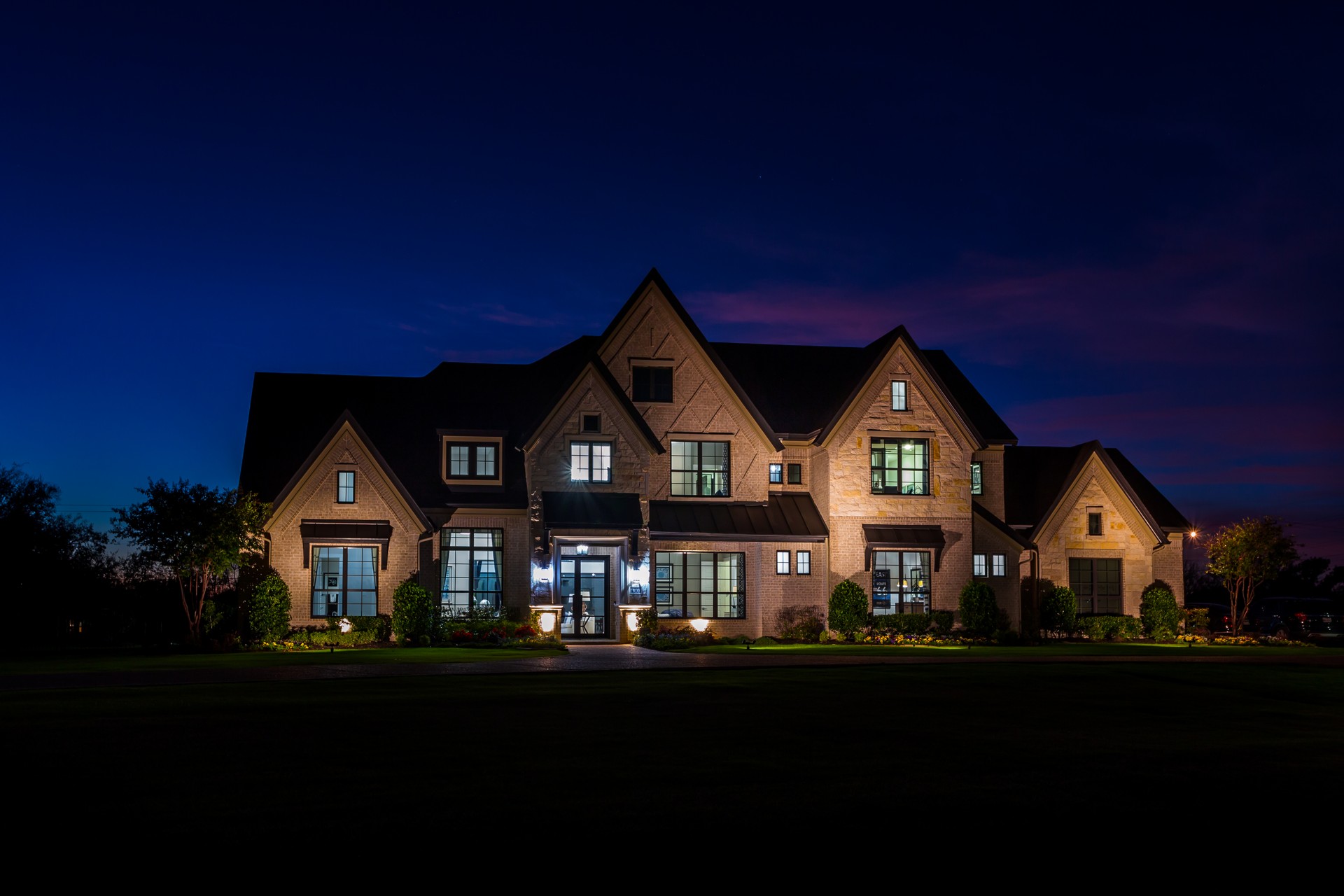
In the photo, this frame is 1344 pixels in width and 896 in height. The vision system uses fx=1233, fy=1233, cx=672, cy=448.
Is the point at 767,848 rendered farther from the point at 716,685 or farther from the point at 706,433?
the point at 706,433

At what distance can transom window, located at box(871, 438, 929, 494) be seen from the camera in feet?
122

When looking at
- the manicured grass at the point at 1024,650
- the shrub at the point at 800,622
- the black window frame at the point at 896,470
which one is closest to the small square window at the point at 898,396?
the black window frame at the point at 896,470

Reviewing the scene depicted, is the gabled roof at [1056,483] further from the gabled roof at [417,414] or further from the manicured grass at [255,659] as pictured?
the manicured grass at [255,659]

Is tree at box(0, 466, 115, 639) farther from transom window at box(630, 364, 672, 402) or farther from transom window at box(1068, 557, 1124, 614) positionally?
transom window at box(1068, 557, 1124, 614)

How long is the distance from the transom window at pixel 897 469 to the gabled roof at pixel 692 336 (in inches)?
118

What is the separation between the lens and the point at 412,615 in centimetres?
3284

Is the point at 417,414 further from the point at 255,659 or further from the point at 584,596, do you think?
the point at 255,659

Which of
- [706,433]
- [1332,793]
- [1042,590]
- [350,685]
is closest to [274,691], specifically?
[350,685]

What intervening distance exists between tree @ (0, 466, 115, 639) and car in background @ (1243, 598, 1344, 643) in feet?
136

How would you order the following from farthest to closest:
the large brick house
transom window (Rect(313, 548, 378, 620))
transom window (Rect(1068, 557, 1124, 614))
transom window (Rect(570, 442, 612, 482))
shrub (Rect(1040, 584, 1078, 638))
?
transom window (Rect(1068, 557, 1124, 614)), shrub (Rect(1040, 584, 1078, 638)), transom window (Rect(570, 442, 612, 482)), the large brick house, transom window (Rect(313, 548, 378, 620))

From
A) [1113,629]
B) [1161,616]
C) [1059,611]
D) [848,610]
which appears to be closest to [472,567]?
[848,610]

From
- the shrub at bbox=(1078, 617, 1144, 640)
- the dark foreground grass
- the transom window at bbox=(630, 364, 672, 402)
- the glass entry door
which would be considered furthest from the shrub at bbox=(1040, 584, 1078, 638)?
the dark foreground grass

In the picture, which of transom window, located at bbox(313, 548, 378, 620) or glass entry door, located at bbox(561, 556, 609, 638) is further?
glass entry door, located at bbox(561, 556, 609, 638)

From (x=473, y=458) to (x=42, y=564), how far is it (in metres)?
18.3
